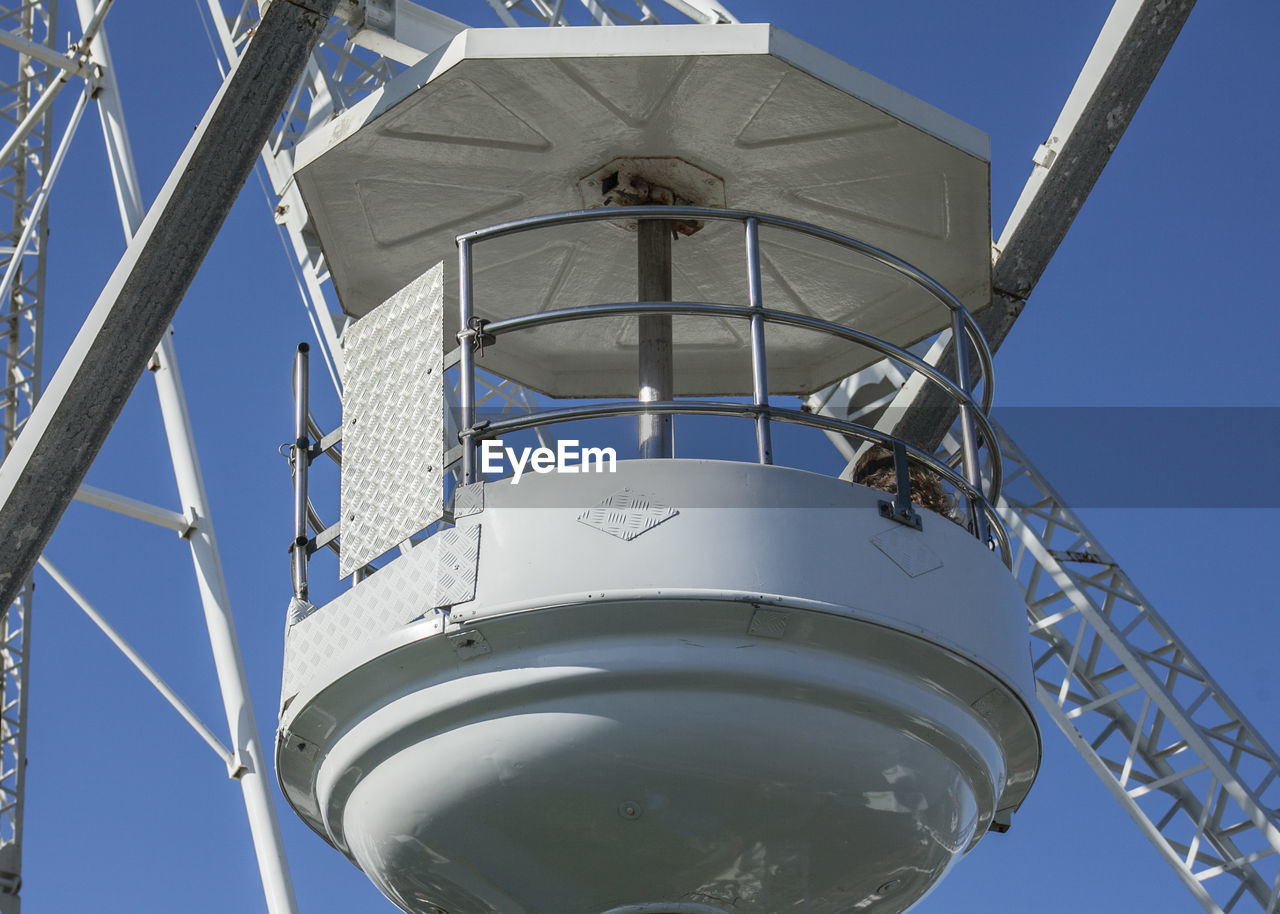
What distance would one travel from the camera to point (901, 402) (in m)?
8.77

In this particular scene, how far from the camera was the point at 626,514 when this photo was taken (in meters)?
5.57

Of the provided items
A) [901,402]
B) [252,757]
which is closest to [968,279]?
[901,402]

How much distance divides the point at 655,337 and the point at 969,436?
132 centimetres

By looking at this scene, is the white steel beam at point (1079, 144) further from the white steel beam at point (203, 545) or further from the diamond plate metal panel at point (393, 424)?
the white steel beam at point (203, 545)

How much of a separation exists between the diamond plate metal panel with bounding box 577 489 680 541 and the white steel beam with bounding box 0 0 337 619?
314 centimetres

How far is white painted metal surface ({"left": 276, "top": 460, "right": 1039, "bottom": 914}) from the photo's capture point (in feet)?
17.8

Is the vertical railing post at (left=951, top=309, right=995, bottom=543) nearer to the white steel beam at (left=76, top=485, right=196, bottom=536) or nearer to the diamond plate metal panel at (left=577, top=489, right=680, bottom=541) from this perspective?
the diamond plate metal panel at (left=577, top=489, right=680, bottom=541)

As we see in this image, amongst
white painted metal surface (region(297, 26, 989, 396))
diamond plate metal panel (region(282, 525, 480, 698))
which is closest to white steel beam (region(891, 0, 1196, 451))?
white painted metal surface (region(297, 26, 989, 396))

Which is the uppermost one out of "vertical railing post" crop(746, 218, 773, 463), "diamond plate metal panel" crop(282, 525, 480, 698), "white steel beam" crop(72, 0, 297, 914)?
"white steel beam" crop(72, 0, 297, 914)

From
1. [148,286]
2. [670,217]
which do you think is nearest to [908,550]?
[670,217]

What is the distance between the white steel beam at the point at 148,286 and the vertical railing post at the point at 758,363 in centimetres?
260

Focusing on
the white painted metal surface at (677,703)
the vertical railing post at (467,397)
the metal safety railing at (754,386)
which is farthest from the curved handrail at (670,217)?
the white painted metal surface at (677,703)

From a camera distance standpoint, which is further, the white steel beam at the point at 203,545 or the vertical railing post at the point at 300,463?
the white steel beam at the point at 203,545

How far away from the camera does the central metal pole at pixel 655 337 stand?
677 centimetres
